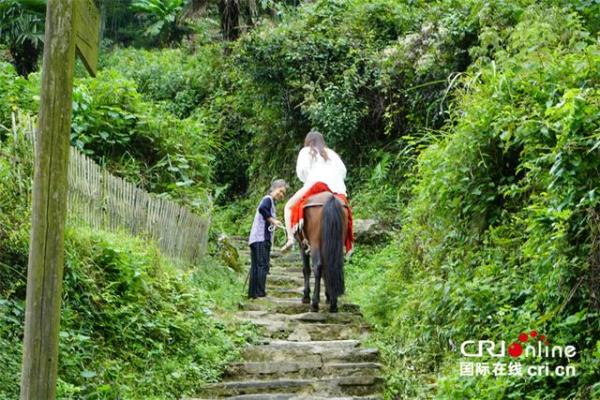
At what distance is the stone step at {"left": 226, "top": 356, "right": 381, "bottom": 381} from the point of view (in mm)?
8617

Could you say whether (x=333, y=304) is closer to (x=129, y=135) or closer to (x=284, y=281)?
(x=284, y=281)

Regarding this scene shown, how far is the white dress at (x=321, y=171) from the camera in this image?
11.1 metres

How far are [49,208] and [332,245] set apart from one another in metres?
5.16

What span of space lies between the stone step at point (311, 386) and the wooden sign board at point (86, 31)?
3.55 meters

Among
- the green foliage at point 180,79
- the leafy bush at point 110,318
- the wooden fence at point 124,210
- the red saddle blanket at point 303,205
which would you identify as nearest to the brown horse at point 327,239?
the red saddle blanket at point 303,205

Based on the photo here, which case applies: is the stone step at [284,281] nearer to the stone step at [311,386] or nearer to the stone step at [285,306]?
the stone step at [285,306]

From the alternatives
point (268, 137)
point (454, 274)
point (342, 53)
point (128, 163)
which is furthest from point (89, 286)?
point (268, 137)

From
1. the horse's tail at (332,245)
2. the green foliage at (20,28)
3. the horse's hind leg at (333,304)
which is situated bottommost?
the horse's hind leg at (333,304)

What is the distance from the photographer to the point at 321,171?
36.6 ft

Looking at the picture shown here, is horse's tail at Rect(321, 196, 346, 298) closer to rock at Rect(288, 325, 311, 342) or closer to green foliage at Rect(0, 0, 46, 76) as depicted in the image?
rock at Rect(288, 325, 311, 342)

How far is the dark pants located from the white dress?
3.45 ft

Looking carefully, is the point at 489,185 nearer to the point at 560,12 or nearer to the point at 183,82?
the point at 560,12

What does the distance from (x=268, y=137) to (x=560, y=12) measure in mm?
8973

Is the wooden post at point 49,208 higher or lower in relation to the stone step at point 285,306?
higher
